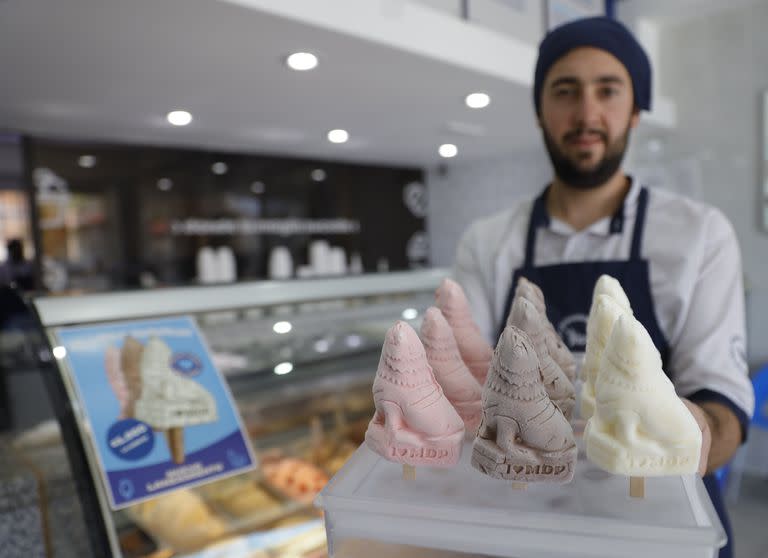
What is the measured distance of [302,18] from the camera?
170 cm

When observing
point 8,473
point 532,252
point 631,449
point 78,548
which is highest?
point 532,252

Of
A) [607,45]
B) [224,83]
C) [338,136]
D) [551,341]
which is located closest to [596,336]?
[551,341]

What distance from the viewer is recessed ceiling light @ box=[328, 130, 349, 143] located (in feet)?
11.0

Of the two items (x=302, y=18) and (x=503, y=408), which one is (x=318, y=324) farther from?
(x=503, y=408)

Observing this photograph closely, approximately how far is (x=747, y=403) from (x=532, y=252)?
593 mm

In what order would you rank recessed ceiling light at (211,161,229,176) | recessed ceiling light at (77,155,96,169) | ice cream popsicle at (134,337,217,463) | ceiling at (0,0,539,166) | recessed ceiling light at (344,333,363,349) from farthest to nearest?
recessed ceiling light at (211,161,229,176), recessed ceiling light at (77,155,96,169), recessed ceiling light at (344,333,363,349), ceiling at (0,0,539,166), ice cream popsicle at (134,337,217,463)

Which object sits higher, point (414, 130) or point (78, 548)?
point (414, 130)

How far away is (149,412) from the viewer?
1445 mm

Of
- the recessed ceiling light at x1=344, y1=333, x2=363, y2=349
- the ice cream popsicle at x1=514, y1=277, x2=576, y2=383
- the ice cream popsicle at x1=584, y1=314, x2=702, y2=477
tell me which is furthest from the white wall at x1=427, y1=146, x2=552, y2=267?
the ice cream popsicle at x1=584, y1=314, x2=702, y2=477

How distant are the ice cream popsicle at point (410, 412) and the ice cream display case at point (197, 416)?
0.98m

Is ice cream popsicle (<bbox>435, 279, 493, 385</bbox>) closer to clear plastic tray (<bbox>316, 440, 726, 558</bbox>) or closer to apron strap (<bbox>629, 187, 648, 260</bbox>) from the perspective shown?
clear plastic tray (<bbox>316, 440, 726, 558</bbox>)

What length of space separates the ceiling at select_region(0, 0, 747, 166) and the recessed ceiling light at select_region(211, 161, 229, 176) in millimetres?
154

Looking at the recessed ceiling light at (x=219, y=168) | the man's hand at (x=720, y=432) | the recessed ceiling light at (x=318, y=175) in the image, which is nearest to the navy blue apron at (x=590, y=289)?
the man's hand at (x=720, y=432)

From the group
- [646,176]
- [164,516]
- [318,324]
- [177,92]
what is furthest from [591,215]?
[646,176]
